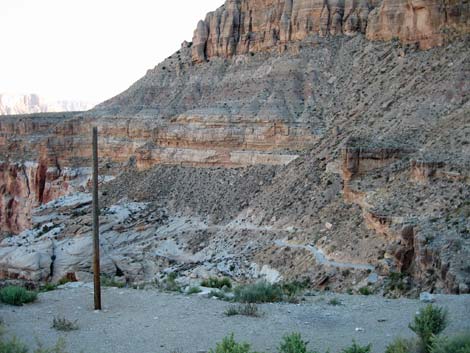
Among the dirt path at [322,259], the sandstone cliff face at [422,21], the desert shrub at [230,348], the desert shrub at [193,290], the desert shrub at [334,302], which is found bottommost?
the dirt path at [322,259]

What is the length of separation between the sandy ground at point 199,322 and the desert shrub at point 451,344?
204cm

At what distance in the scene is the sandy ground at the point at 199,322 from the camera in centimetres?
1267

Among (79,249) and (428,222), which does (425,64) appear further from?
(79,249)

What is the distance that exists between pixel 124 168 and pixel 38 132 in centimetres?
1882

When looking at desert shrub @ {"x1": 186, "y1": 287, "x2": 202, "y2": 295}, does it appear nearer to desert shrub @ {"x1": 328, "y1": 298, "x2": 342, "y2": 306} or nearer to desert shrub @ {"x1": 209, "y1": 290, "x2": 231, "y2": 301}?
desert shrub @ {"x1": 209, "y1": 290, "x2": 231, "y2": 301}

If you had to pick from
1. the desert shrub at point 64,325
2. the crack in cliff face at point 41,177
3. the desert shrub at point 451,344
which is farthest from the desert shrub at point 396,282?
the crack in cliff face at point 41,177

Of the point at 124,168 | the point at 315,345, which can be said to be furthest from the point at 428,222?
the point at 124,168

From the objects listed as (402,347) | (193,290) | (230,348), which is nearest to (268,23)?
(193,290)

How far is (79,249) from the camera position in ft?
122

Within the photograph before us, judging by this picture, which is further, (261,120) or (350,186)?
(261,120)

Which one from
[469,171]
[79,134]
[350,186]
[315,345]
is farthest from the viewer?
[79,134]

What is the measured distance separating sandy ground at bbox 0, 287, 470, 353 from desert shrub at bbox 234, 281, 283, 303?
1.82 ft

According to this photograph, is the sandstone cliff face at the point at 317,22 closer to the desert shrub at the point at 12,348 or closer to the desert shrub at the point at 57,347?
the desert shrub at the point at 57,347

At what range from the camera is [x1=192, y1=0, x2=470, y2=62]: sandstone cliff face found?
37.2 m
